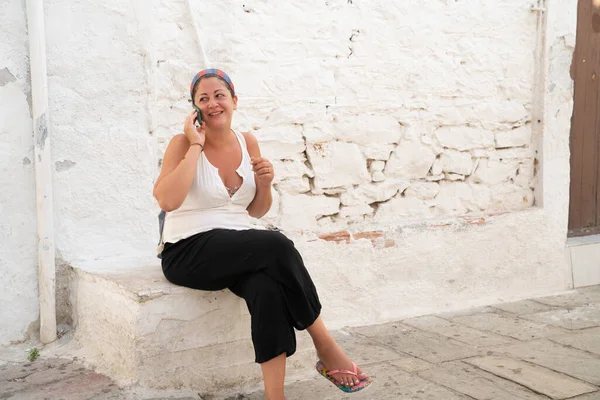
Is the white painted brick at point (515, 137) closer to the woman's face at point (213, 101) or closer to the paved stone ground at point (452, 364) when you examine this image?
the paved stone ground at point (452, 364)

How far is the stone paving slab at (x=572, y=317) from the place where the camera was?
4.12m

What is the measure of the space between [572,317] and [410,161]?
1407mm

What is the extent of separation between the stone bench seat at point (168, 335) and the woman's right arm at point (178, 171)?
1.26 ft

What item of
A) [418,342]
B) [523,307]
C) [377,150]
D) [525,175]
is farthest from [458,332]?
[525,175]

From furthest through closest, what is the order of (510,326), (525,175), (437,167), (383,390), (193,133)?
(525,175) → (437,167) → (510,326) → (383,390) → (193,133)

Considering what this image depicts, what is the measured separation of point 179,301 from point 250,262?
38 centimetres

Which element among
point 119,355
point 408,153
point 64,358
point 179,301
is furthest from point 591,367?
point 64,358

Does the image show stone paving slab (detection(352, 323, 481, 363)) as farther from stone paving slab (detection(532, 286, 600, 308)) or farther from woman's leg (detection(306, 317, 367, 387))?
stone paving slab (detection(532, 286, 600, 308))

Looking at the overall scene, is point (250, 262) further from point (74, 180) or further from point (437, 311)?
point (437, 311)

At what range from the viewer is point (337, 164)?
4188 millimetres

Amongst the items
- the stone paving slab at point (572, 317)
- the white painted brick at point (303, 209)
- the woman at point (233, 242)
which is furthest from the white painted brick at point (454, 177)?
the woman at point (233, 242)

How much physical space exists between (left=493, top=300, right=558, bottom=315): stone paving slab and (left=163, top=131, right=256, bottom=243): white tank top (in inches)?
89.5

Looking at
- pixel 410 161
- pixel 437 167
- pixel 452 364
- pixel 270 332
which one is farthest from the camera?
pixel 437 167

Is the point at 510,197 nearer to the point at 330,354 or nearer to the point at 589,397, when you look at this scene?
the point at 589,397
